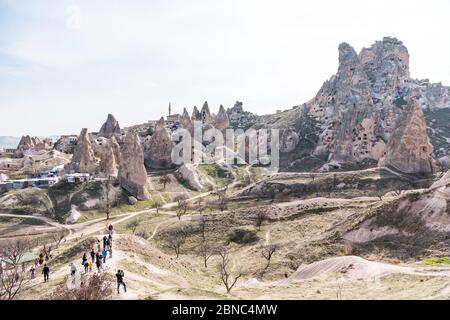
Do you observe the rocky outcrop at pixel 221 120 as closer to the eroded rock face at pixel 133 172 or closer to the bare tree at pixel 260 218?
the eroded rock face at pixel 133 172

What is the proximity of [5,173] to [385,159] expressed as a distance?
100 m

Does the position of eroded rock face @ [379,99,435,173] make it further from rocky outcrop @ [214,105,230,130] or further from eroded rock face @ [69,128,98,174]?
rocky outcrop @ [214,105,230,130]

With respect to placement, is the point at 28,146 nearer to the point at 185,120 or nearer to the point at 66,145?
the point at 66,145

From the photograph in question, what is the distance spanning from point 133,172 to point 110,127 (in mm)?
69239

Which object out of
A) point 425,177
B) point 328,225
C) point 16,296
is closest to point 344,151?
point 425,177

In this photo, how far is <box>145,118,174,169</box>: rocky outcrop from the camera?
5064 inches

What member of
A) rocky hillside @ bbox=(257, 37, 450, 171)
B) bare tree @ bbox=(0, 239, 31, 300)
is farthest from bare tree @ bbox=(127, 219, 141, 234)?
rocky hillside @ bbox=(257, 37, 450, 171)

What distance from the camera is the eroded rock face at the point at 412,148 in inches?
3937

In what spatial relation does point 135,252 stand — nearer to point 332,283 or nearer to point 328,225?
point 332,283

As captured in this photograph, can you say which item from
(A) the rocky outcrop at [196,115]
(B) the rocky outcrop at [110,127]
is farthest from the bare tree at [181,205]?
(A) the rocky outcrop at [196,115]

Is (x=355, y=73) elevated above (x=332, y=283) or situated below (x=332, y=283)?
above

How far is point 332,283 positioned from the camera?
32000 millimetres

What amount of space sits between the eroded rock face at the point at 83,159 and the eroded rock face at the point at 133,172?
13.0 m
